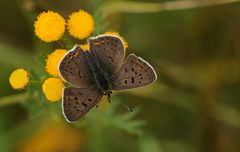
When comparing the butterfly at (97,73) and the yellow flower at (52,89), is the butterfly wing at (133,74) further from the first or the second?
the yellow flower at (52,89)

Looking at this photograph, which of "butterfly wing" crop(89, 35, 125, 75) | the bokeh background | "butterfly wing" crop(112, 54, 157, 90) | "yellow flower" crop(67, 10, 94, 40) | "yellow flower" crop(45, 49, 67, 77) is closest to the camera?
"butterfly wing" crop(112, 54, 157, 90)

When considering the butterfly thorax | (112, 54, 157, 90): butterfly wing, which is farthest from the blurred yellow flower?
(112, 54, 157, 90): butterfly wing

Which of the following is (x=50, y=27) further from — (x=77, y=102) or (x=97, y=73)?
(x=77, y=102)

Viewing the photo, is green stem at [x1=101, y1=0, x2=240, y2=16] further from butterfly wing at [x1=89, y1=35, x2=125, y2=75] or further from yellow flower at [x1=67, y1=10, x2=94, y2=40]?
butterfly wing at [x1=89, y1=35, x2=125, y2=75]

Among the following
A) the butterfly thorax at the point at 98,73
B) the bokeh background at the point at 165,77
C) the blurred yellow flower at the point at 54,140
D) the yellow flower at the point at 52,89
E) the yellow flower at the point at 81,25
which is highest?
the yellow flower at the point at 81,25

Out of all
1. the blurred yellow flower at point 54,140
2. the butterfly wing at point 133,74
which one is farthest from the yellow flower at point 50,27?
the blurred yellow flower at point 54,140

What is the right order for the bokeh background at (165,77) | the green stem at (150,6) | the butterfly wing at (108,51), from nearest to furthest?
1. the butterfly wing at (108,51)
2. the green stem at (150,6)
3. the bokeh background at (165,77)
